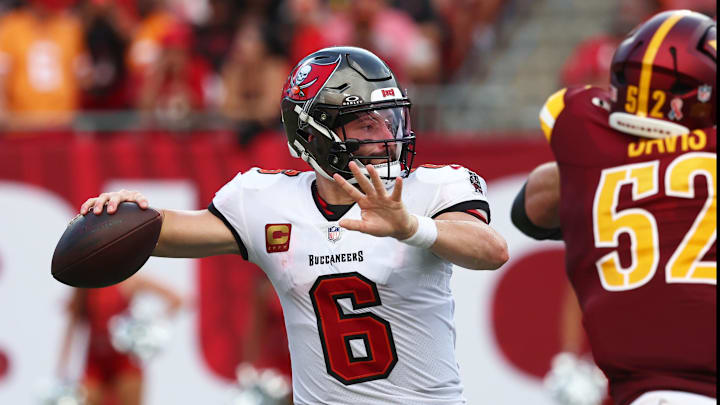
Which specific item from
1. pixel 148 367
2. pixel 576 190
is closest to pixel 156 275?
pixel 148 367

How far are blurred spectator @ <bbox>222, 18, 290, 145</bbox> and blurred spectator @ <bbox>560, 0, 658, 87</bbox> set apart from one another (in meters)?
2.07

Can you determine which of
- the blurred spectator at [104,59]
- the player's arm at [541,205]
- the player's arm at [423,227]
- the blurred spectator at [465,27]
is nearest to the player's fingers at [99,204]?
the player's arm at [423,227]

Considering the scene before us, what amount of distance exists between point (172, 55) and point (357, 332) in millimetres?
5032

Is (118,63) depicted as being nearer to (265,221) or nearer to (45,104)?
(45,104)

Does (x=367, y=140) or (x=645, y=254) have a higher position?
(x=367, y=140)

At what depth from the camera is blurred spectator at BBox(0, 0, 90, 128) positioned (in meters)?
8.32

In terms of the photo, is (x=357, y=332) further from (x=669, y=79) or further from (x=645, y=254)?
(x=669, y=79)

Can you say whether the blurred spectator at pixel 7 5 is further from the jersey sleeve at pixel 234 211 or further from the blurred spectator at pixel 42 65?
the jersey sleeve at pixel 234 211

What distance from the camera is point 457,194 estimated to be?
364cm

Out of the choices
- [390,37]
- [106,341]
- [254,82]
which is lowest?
[106,341]

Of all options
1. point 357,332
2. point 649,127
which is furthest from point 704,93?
point 357,332

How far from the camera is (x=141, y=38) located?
28.9 ft

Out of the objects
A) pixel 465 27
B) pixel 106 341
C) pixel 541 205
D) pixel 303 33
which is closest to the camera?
pixel 541 205

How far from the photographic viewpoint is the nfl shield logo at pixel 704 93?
3564 mm
